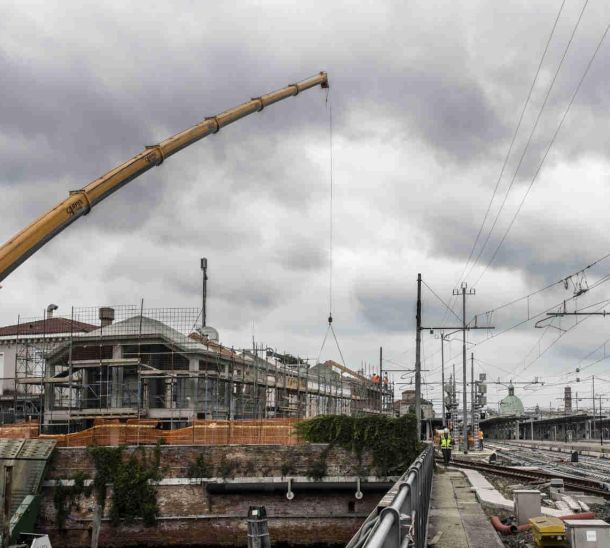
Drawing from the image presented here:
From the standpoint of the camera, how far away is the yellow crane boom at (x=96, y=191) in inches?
1105

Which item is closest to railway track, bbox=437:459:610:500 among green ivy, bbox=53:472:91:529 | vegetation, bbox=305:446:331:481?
vegetation, bbox=305:446:331:481

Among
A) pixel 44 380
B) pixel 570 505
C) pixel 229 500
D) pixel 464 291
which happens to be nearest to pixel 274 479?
pixel 229 500

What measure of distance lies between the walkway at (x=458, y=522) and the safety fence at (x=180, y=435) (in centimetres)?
956

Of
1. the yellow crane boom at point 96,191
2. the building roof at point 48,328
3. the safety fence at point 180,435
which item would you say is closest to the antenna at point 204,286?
the building roof at point 48,328

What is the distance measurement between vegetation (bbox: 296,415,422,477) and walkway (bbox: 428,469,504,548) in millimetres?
5424

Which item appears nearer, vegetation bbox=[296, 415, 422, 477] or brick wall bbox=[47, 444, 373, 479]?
brick wall bbox=[47, 444, 373, 479]

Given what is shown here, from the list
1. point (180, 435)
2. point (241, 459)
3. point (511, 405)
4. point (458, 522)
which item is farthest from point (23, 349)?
point (511, 405)

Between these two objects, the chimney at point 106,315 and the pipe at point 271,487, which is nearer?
the pipe at point 271,487

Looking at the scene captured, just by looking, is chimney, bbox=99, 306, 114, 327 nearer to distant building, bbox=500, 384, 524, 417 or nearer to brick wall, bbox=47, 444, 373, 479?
brick wall, bbox=47, 444, 373, 479

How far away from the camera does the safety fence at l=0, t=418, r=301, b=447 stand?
31.6 m

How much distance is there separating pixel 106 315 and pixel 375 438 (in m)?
27.8

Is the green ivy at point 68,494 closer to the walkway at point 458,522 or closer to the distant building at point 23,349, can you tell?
the walkway at point 458,522

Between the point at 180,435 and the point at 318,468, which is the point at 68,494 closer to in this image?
the point at 180,435

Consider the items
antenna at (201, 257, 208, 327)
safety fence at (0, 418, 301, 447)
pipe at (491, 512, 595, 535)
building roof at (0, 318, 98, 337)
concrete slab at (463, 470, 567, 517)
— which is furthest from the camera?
antenna at (201, 257, 208, 327)
